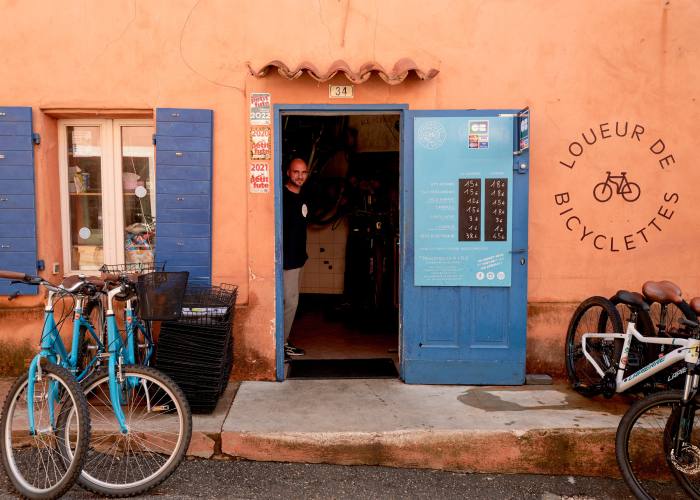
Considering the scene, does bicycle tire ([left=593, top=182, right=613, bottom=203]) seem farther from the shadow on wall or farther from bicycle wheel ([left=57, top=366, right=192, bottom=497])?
the shadow on wall

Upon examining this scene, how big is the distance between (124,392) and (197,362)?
767mm

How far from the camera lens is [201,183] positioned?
199 inches

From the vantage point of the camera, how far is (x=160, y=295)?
3828 mm

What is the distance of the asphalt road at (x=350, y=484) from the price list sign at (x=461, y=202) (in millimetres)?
1746

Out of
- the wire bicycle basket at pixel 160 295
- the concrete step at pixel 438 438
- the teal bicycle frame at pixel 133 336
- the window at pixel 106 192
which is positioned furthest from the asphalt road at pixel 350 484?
the window at pixel 106 192

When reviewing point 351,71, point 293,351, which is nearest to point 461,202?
point 351,71

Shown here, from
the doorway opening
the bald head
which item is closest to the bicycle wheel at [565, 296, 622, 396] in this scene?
the doorway opening

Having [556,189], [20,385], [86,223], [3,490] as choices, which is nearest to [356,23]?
[556,189]

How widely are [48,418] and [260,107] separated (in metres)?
3.05

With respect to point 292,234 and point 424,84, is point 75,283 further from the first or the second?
point 424,84

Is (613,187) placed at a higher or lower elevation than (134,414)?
higher

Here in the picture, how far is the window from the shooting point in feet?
17.5

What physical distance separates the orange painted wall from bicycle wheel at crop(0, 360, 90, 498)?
185 cm

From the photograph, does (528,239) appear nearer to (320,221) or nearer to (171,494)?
(171,494)
